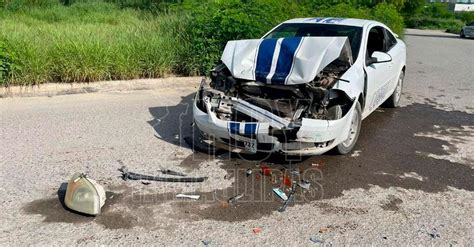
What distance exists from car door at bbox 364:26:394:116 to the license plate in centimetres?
184

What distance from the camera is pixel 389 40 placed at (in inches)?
261

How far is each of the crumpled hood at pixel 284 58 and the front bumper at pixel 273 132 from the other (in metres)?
0.49

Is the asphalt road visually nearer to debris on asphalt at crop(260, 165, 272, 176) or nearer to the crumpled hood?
debris on asphalt at crop(260, 165, 272, 176)

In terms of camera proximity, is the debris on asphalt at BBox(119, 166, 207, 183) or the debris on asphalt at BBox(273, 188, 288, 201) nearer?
the debris on asphalt at BBox(273, 188, 288, 201)

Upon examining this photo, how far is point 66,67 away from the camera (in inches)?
307

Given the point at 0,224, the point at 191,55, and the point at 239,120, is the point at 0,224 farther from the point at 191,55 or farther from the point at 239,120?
the point at 191,55

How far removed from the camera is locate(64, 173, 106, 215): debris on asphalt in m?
3.40

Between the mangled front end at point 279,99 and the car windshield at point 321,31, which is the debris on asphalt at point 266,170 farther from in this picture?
the car windshield at point 321,31

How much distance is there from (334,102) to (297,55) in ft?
2.18

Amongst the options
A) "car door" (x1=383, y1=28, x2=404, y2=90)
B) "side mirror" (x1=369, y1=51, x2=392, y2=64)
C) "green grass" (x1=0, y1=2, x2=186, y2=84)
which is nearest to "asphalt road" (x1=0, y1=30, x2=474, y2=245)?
"car door" (x1=383, y1=28, x2=404, y2=90)

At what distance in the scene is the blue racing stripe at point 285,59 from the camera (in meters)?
4.45

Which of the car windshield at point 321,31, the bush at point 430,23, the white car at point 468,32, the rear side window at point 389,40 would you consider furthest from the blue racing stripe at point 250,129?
the bush at point 430,23

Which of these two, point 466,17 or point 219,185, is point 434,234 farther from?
point 466,17

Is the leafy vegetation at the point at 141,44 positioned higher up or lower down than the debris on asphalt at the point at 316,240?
higher up
